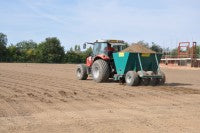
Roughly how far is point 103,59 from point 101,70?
698 mm

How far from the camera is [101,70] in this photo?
17625mm

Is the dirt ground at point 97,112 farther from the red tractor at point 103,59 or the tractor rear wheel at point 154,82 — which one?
the red tractor at point 103,59

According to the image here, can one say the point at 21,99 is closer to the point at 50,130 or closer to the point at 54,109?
the point at 54,109

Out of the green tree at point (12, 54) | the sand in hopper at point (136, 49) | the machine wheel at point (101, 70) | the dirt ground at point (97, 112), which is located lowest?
the dirt ground at point (97, 112)

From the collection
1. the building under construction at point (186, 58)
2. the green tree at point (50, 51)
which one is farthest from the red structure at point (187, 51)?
the green tree at point (50, 51)

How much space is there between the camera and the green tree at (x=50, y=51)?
68625 mm

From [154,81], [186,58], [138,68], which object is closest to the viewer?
[154,81]

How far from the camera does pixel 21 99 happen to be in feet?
35.8

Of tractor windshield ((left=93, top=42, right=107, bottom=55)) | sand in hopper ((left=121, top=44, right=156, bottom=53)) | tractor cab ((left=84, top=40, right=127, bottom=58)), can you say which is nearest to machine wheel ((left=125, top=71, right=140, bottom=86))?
sand in hopper ((left=121, top=44, right=156, bottom=53))

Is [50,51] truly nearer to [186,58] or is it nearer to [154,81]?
[186,58]

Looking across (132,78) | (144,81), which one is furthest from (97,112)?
(144,81)

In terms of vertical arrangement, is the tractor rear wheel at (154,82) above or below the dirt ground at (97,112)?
above

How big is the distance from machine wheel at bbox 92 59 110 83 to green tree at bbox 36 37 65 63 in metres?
50.3

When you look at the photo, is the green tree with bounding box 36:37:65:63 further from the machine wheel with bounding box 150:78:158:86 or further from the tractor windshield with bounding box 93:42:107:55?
the machine wheel with bounding box 150:78:158:86
